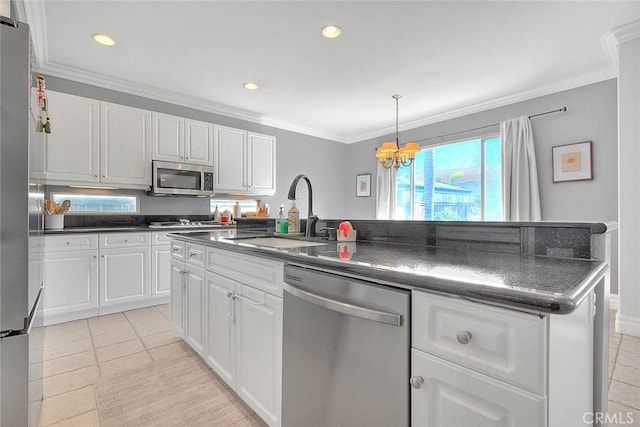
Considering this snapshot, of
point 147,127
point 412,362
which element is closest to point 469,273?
point 412,362

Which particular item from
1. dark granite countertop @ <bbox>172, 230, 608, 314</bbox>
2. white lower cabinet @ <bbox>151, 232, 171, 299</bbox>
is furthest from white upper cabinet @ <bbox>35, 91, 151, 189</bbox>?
dark granite countertop @ <bbox>172, 230, 608, 314</bbox>

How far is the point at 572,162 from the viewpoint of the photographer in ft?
11.6

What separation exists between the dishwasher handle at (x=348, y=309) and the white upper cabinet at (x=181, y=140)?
318 cm

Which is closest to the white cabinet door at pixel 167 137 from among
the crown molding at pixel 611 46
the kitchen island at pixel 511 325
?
the kitchen island at pixel 511 325

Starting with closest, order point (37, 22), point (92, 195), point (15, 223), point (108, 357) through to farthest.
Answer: point (15, 223)
point (108, 357)
point (37, 22)
point (92, 195)

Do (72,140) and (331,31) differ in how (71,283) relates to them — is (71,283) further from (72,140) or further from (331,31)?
(331,31)

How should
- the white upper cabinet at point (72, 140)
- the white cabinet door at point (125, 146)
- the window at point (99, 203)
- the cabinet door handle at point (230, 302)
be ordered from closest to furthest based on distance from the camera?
1. the cabinet door handle at point (230, 302)
2. the white upper cabinet at point (72, 140)
3. the white cabinet door at point (125, 146)
4. the window at point (99, 203)

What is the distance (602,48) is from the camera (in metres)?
2.88

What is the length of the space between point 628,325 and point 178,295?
3.75 m

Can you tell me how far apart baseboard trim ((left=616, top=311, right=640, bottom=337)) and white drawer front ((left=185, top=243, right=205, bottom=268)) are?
3.50 m

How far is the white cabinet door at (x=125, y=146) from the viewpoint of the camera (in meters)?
3.23

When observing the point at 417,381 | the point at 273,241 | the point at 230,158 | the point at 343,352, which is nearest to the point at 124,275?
the point at 230,158

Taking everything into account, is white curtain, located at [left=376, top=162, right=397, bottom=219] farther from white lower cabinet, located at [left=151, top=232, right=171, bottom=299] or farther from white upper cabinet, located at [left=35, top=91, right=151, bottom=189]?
white upper cabinet, located at [left=35, top=91, right=151, bottom=189]

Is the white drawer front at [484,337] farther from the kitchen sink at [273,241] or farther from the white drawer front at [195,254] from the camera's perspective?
the white drawer front at [195,254]
